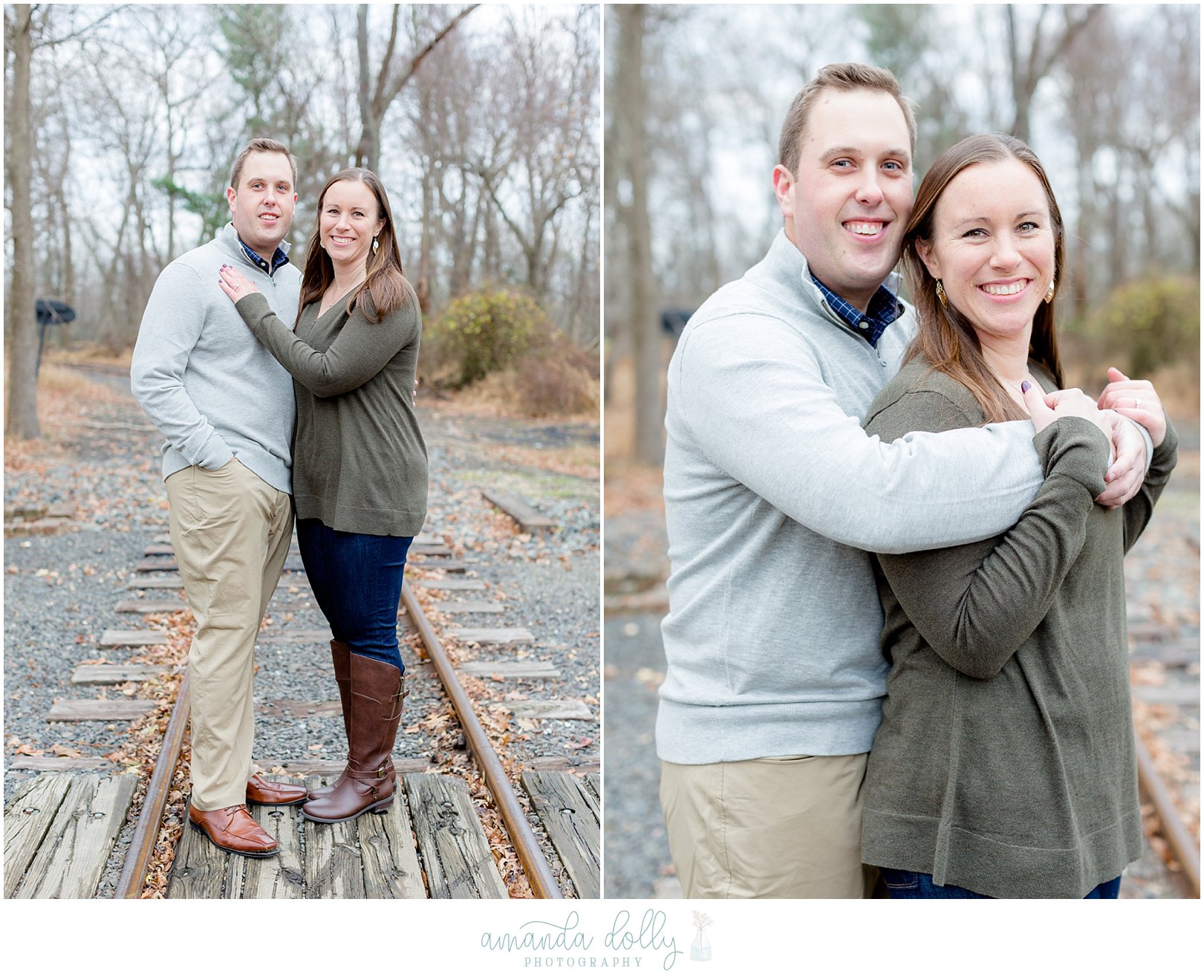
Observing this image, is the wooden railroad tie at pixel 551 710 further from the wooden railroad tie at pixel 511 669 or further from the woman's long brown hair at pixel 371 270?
the woman's long brown hair at pixel 371 270

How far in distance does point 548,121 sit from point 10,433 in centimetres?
195

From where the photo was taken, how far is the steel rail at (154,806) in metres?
2.51

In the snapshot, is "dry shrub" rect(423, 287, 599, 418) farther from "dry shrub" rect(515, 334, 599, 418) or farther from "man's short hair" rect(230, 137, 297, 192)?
"man's short hair" rect(230, 137, 297, 192)

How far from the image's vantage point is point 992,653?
5.24 feet

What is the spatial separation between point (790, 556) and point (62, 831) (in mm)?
2106

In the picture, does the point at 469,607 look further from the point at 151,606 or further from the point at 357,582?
the point at 151,606

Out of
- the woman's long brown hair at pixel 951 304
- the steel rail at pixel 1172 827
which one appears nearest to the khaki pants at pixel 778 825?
the woman's long brown hair at pixel 951 304

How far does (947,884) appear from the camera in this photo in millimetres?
1778

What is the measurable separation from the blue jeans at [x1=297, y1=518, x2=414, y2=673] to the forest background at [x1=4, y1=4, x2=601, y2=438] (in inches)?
24.7

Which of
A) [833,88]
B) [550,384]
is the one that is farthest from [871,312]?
[550,384]

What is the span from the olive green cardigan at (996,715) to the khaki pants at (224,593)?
5.49ft
